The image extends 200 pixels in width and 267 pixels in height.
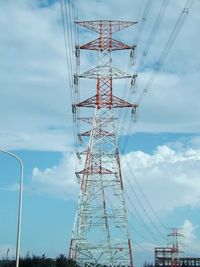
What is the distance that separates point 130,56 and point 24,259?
2635 cm

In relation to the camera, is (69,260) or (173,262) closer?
(69,260)

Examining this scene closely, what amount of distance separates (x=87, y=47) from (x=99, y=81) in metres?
4.11

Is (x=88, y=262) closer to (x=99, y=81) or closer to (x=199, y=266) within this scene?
(x=99, y=81)

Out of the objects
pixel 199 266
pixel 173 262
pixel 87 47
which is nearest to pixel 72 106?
pixel 87 47

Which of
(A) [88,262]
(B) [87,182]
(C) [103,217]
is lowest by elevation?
(A) [88,262]

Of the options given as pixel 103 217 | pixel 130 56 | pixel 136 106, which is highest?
pixel 130 56

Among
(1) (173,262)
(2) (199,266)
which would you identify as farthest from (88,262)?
(2) (199,266)

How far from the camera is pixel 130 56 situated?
194 ft

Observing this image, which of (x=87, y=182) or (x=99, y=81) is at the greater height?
(x=99, y=81)

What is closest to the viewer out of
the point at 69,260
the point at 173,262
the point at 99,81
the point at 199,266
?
the point at 69,260

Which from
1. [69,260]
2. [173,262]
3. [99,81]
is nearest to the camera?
[69,260]

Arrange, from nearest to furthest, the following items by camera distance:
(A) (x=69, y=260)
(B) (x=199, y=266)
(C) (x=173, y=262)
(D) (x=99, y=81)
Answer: (A) (x=69, y=260)
(D) (x=99, y=81)
(C) (x=173, y=262)
(B) (x=199, y=266)

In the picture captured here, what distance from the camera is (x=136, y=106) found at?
5859cm

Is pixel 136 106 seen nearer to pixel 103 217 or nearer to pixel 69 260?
pixel 103 217
